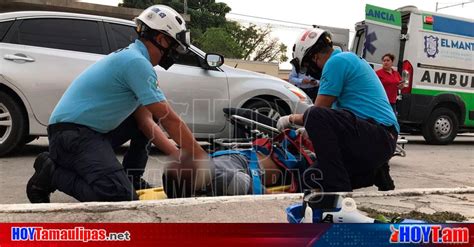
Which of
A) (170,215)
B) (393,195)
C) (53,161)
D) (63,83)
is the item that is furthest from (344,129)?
(63,83)

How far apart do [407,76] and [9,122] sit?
6.38 meters

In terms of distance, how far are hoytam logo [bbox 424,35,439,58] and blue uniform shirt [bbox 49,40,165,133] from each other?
22.0ft

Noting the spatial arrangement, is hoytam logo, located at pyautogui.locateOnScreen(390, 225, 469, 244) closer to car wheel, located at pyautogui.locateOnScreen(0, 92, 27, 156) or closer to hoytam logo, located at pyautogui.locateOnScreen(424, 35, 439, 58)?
car wheel, located at pyautogui.locateOnScreen(0, 92, 27, 156)

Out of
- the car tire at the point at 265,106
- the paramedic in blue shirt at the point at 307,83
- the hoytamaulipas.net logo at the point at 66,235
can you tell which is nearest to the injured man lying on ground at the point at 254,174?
the hoytamaulipas.net logo at the point at 66,235

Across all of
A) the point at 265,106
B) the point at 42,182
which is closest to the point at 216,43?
the point at 265,106

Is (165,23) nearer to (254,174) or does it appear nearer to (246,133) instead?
(254,174)

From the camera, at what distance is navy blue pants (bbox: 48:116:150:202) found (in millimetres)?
2736

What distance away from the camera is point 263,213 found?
2.67 meters

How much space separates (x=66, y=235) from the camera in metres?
1.89

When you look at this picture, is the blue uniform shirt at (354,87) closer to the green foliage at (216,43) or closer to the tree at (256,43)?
the green foliage at (216,43)

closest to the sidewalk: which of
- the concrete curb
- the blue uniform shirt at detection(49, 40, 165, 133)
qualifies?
the concrete curb

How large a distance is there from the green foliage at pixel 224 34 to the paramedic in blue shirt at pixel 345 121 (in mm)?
31248

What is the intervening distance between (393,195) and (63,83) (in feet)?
11.8

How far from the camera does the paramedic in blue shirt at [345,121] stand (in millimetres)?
2871
